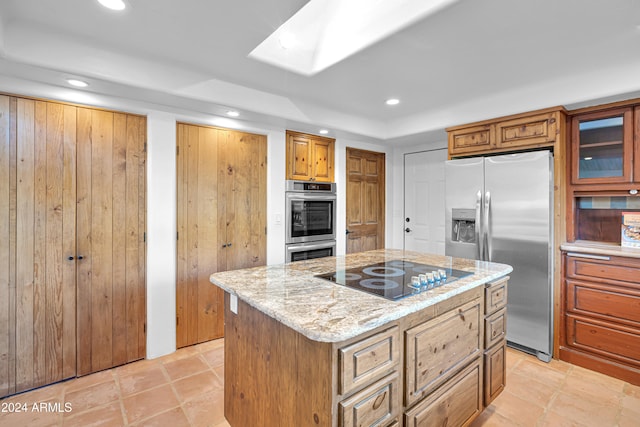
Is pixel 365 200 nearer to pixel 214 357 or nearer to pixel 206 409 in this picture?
pixel 214 357

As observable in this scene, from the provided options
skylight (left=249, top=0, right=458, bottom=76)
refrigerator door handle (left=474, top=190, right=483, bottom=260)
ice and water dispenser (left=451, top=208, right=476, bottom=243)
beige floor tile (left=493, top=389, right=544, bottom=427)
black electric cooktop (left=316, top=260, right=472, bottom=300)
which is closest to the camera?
black electric cooktop (left=316, top=260, right=472, bottom=300)

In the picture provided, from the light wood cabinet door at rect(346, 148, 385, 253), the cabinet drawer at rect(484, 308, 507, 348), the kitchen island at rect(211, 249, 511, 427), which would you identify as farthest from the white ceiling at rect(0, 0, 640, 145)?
the cabinet drawer at rect(484, 308, 507, 348)

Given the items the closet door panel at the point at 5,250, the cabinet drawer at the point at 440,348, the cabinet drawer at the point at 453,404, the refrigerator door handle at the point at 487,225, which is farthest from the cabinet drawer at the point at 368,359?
the closet door panel at the point at 5,250

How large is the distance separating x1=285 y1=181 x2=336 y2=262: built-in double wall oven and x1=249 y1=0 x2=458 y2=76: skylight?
1.43 meters

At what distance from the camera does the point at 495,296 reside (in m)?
1.93

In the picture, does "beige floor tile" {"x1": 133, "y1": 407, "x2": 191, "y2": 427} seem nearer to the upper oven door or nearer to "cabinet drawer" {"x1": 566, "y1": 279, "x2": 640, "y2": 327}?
the upper oven door

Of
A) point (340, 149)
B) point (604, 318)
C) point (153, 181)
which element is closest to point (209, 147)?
point (153, 181)

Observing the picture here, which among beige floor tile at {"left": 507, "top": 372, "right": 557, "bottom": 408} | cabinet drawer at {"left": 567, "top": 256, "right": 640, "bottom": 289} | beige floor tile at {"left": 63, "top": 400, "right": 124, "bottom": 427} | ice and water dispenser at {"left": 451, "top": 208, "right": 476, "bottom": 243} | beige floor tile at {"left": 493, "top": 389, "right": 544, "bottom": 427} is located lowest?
beige floor tile at {"left": 493, "top": 389, "right": 544, "bottom": 427}

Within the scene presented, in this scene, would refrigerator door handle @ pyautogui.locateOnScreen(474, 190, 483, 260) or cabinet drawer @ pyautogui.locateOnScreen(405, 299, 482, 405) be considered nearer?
cabinet drawer @ pyautogui.locateOnScreen(405, 299, 482, 405)

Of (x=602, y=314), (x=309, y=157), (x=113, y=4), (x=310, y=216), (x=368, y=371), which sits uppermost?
(x=113, y=4)

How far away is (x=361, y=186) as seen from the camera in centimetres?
435

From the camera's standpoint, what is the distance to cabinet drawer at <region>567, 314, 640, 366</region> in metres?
2.33

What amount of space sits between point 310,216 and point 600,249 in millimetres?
2687

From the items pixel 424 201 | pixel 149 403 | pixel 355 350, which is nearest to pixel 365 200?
pixel 424 201
